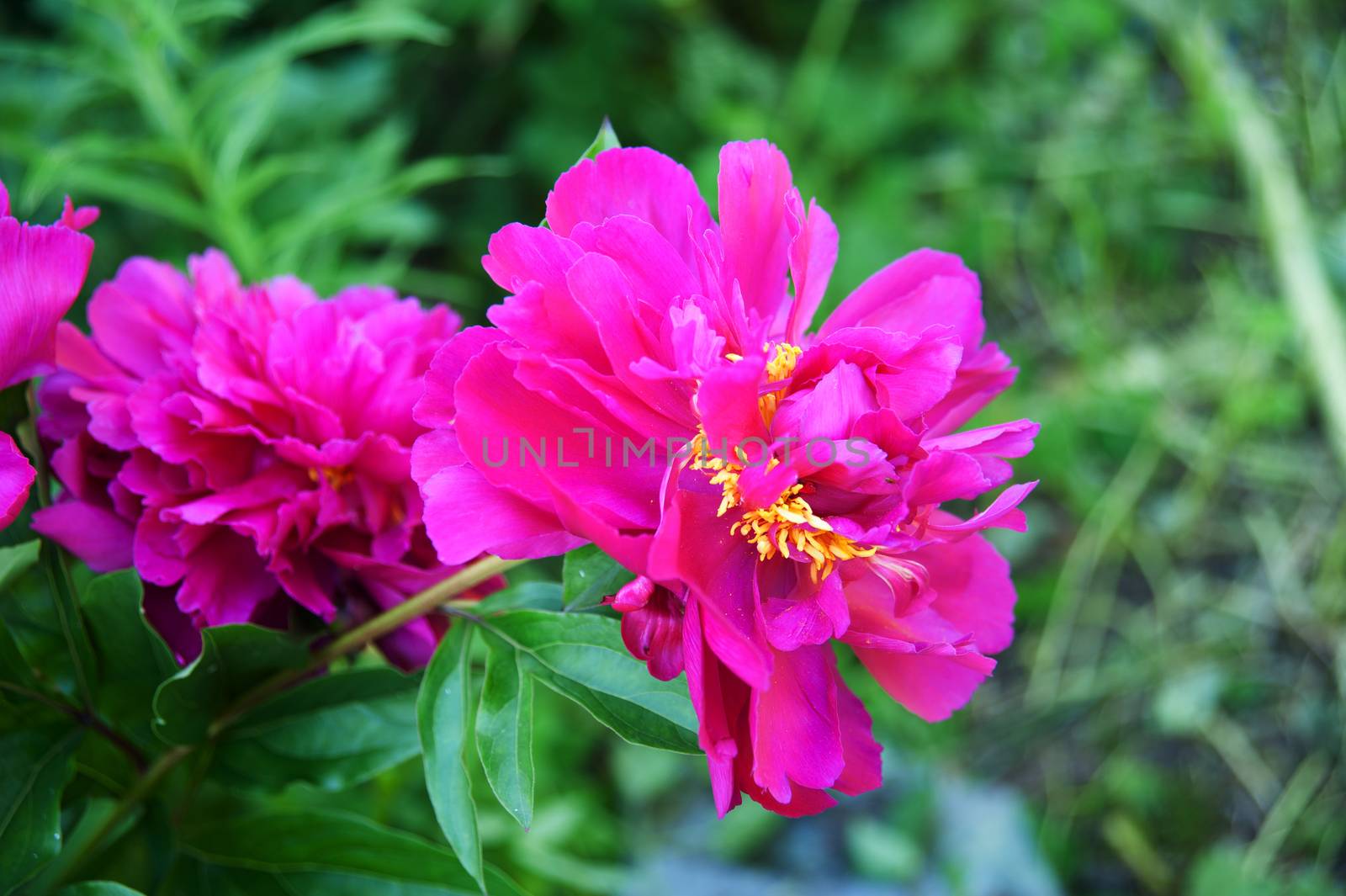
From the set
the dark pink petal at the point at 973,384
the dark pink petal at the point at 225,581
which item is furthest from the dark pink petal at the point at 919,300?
the dark pink petal at the point at 225,581

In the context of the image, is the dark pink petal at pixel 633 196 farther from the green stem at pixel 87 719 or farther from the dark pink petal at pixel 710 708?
the green stem at pixel 87 719

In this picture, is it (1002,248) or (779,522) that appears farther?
(1002,248)

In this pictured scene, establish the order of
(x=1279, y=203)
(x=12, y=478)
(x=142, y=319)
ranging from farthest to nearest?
(x=1279, y=203), (x=142, y=319), (x=12, y=478)

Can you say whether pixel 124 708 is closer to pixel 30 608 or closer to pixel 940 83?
pixel 30 608

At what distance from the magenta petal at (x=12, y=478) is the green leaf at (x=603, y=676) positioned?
0.14 m

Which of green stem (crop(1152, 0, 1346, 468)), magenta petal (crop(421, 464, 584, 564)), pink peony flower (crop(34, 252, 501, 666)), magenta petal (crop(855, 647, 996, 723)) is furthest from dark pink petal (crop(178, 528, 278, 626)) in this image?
green stem (crop(1152, 0, 1346, 468))

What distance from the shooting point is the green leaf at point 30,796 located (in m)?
0.34

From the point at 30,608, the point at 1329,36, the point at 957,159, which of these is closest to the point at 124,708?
the point at 30,608

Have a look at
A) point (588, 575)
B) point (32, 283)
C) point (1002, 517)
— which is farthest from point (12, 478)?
point (1002, 517)

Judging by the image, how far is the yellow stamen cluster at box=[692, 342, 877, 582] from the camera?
311 millimetres

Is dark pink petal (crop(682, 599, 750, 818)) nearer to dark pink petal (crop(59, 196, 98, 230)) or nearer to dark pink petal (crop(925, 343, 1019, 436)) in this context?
dark pink petal (crop(925, 343, 1019, 436))

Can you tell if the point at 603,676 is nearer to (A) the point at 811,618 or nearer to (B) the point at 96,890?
(A) the point at 811,618

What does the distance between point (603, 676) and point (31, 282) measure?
211mm

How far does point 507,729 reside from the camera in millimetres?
338
